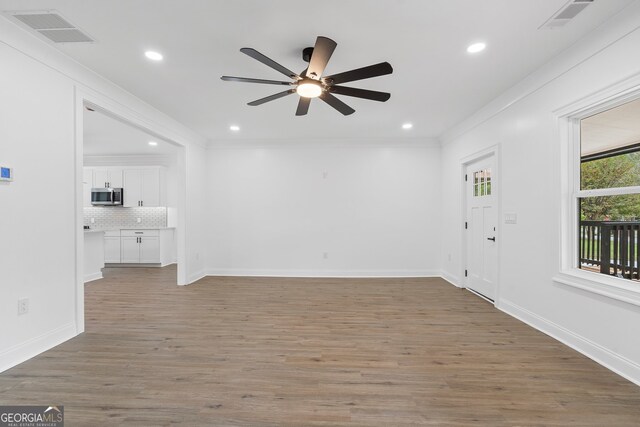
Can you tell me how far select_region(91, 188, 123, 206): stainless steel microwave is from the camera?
269 inches

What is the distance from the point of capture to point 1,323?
2.19m

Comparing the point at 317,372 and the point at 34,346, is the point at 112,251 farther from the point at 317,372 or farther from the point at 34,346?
the point at 317,372

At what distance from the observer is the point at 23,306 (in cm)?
236

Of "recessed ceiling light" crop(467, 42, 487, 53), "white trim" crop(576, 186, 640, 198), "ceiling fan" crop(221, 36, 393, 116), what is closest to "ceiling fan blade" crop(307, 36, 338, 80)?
"ceiling fan" crop(221, 36, 393, 116)

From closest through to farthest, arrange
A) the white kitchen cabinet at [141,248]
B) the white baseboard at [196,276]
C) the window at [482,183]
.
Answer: the window at [482,183] → the white baseboard at [196,276] → the white kitchen cabinet at [141,248]

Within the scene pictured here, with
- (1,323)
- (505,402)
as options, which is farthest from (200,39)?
(505,402)

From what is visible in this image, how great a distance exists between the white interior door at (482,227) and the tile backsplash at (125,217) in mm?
6941

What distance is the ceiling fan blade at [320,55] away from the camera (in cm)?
195

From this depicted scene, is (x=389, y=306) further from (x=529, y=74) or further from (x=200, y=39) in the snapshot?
(x=200, y=39)

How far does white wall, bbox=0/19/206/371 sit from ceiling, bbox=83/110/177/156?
1411mm

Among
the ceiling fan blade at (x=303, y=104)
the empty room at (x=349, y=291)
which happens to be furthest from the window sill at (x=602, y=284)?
the ceiling fan blade at (x=303, y=104)

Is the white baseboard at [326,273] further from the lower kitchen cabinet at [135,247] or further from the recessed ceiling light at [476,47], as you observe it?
the recessed ceiling light at [476,47]

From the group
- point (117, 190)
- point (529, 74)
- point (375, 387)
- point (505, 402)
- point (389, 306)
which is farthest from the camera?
point (117, 190)

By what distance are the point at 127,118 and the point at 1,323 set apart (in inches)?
98.7
